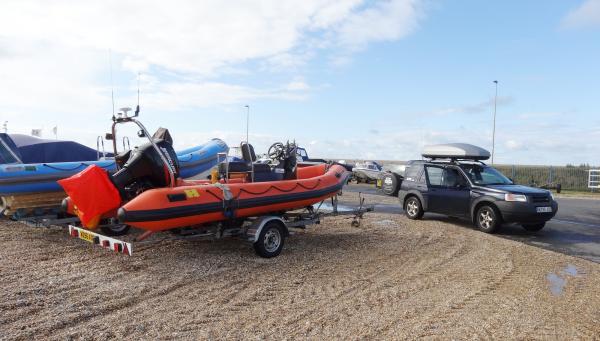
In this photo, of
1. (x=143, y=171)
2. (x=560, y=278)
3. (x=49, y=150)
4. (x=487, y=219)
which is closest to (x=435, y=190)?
(x=487, y=219)

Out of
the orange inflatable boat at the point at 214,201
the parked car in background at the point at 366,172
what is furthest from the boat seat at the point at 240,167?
the parked car in background at the point at 366,172

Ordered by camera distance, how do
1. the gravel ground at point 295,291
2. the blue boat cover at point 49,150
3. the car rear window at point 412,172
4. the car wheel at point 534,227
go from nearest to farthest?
the gravel ground at point 295,291, the car wheel at point 534,227, the blue boat cover at point 49,150, the car rear window at point 412,172

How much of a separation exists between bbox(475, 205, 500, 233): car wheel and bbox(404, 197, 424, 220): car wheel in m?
1.54

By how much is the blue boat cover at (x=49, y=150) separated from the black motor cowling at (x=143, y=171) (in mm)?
6360

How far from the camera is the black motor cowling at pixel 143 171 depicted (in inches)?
264

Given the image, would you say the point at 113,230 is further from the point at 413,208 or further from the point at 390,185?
the point at 390,185

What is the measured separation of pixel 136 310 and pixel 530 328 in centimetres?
380

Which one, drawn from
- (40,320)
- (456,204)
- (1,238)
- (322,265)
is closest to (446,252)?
(322,265)

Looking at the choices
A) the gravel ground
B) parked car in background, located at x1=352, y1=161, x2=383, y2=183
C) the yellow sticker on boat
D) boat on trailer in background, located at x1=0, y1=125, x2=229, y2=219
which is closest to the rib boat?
boat on trailer in background, located at x1=0, y1=125, x2=229, y2=219

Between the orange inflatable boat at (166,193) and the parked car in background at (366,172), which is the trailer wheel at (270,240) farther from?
the parked car in background at (366,172)

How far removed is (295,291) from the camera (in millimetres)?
5406

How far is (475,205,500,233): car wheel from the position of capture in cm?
1009

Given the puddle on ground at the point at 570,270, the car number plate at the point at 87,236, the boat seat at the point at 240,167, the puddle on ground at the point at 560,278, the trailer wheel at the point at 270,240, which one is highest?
the boat seat at the point at 240,167

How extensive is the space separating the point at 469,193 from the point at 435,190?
909 millimetres
